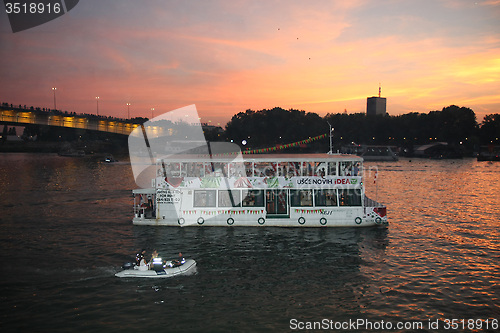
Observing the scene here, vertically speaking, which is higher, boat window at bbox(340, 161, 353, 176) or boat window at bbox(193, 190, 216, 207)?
boat window at bbox(340, 161, 353, 176)

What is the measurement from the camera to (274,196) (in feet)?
95.2

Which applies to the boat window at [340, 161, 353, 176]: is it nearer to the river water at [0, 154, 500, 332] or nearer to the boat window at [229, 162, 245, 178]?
the river water at [0, 154, 500, 332]

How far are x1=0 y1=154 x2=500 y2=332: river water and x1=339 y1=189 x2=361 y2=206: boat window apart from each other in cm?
232

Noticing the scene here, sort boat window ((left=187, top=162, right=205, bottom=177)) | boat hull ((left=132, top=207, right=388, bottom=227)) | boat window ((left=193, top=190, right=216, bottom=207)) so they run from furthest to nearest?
boat window ((left=187, top=162, right=205, bottom=177)) → boat window ((left=193, top=190, right=216, bottom=207)) → boat hull ((left=132, top=207, right=388, bottom=227))

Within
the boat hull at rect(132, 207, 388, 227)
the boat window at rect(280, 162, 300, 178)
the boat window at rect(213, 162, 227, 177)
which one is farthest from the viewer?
the boat window at rect(213, 162, 227, 177)

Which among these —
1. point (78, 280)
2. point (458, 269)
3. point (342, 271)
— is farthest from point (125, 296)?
point (458, 269)

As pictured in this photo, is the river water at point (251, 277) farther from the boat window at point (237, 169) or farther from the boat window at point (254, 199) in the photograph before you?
the boat window at point (237, 169)

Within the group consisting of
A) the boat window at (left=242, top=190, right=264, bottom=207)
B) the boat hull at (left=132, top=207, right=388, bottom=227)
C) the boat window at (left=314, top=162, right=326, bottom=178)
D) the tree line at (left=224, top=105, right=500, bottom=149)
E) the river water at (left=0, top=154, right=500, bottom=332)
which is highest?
the tree line at (left=224, top=105, right=500, bottom=149)

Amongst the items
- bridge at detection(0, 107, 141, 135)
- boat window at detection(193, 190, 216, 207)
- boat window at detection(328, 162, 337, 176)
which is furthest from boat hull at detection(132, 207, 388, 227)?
bridge at detection(0, 107, 141, 135)

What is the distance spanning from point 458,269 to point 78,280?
22.8 m

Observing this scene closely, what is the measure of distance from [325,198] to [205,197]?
9.65 metres

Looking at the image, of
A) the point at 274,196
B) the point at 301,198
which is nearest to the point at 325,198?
the point at 301,198

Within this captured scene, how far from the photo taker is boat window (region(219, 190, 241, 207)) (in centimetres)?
2895

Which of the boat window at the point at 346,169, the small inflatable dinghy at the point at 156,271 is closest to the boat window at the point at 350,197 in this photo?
the boat window at the point at 346,169
